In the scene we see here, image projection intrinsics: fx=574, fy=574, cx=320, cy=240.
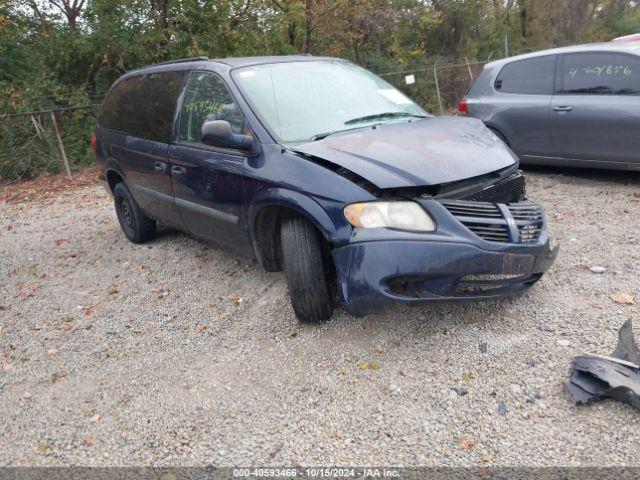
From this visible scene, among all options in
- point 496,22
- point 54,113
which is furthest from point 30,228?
point 496,22

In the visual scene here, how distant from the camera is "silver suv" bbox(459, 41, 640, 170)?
5.98 m

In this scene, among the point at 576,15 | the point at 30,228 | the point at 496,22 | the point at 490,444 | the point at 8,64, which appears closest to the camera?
the point at 490,444

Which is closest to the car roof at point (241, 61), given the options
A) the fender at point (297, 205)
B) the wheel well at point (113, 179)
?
the fender at point (297, 205)

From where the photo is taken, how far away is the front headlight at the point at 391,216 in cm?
316

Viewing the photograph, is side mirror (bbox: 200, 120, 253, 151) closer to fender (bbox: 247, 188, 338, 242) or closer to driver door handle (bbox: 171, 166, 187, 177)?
fender (bbox: 247, 188, 338, 242)

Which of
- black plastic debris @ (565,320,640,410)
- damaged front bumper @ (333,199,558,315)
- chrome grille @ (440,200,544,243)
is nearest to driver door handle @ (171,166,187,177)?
damaged front bumper @ (333,199,558,315)

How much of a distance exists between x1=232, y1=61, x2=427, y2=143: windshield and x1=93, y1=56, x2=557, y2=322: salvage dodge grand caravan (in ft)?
0.04

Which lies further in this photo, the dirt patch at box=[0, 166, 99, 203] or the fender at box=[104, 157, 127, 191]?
the dirt patch at box=[0, 166, 99, 203]

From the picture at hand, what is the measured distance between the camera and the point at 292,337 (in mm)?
3688

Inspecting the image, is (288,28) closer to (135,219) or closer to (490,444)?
(135,219)

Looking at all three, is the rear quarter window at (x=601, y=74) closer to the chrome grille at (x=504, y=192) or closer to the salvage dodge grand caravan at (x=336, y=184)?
the salvage dodge grand caravan at (x=336, y=184)

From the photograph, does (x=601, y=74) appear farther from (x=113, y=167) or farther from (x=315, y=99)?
(x=113, y=167)

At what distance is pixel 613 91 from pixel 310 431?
17.2ft

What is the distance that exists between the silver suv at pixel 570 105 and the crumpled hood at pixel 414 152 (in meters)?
2.74
